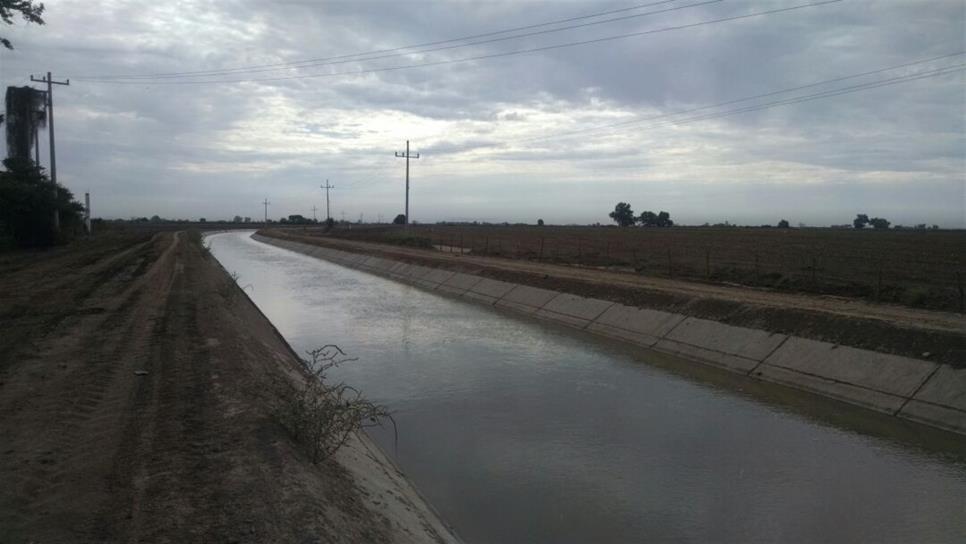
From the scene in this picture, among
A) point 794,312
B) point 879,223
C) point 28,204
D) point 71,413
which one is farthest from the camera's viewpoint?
point 879,223

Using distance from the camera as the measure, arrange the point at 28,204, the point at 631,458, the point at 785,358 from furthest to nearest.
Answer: the point at 28,204 → the point at 785,358 → the point at 631,458

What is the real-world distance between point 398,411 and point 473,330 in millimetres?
9488

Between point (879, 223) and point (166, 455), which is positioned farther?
point (879, 223)

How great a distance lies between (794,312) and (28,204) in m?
41.3

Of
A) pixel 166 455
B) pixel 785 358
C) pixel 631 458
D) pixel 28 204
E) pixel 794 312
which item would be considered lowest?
pixel 631 458

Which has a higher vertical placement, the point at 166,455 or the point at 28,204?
the point at 28,204

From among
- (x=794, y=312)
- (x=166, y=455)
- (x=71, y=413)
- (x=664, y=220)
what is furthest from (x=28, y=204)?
(x=664, y=220)

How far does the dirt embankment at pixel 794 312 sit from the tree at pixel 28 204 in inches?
1161

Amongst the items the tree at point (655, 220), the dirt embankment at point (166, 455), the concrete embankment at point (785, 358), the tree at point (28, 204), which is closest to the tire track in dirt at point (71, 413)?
the dirt embankment at point (166, 455)

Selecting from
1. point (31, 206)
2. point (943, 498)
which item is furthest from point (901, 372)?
point (31, 206)

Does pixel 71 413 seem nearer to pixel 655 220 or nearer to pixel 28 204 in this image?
pixel 28 204

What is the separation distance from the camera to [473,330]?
2098 cm

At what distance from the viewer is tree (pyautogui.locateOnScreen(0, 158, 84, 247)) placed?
3781cm

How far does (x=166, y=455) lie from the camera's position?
6.52 meters
